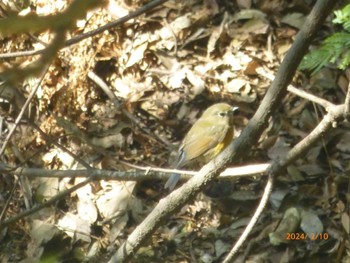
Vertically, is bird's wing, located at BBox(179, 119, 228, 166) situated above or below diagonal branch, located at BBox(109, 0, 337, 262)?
above

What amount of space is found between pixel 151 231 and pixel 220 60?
3230 millimetres

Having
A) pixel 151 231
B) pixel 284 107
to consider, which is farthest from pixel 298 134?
pixel 151 231

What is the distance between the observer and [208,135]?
583 cm

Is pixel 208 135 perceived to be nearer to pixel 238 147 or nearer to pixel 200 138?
pixel 200 138

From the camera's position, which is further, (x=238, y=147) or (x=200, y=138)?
(x=200, y=138)

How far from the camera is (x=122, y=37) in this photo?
6500mm

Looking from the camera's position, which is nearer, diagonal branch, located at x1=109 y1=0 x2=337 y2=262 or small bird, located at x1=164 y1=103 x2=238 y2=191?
diagonal branch, located at x1=109 y1=0 x2=337 y2=262

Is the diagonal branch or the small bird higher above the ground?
the small bird

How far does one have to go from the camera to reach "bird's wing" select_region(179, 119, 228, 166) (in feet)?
18.5

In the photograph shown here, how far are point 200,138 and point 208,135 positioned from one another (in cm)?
13

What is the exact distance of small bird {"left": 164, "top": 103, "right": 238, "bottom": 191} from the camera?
564 cm

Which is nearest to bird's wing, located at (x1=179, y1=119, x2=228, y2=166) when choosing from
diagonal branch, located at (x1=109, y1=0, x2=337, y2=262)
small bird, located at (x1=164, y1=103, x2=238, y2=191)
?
small bird, located at (x1=164, y1=103, x2=238, y2=191)

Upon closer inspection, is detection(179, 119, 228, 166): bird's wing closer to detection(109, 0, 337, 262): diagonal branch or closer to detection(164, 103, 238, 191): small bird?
detection(164, 103, 238, 191): small bird

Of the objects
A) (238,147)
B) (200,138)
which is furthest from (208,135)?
(238,147)
